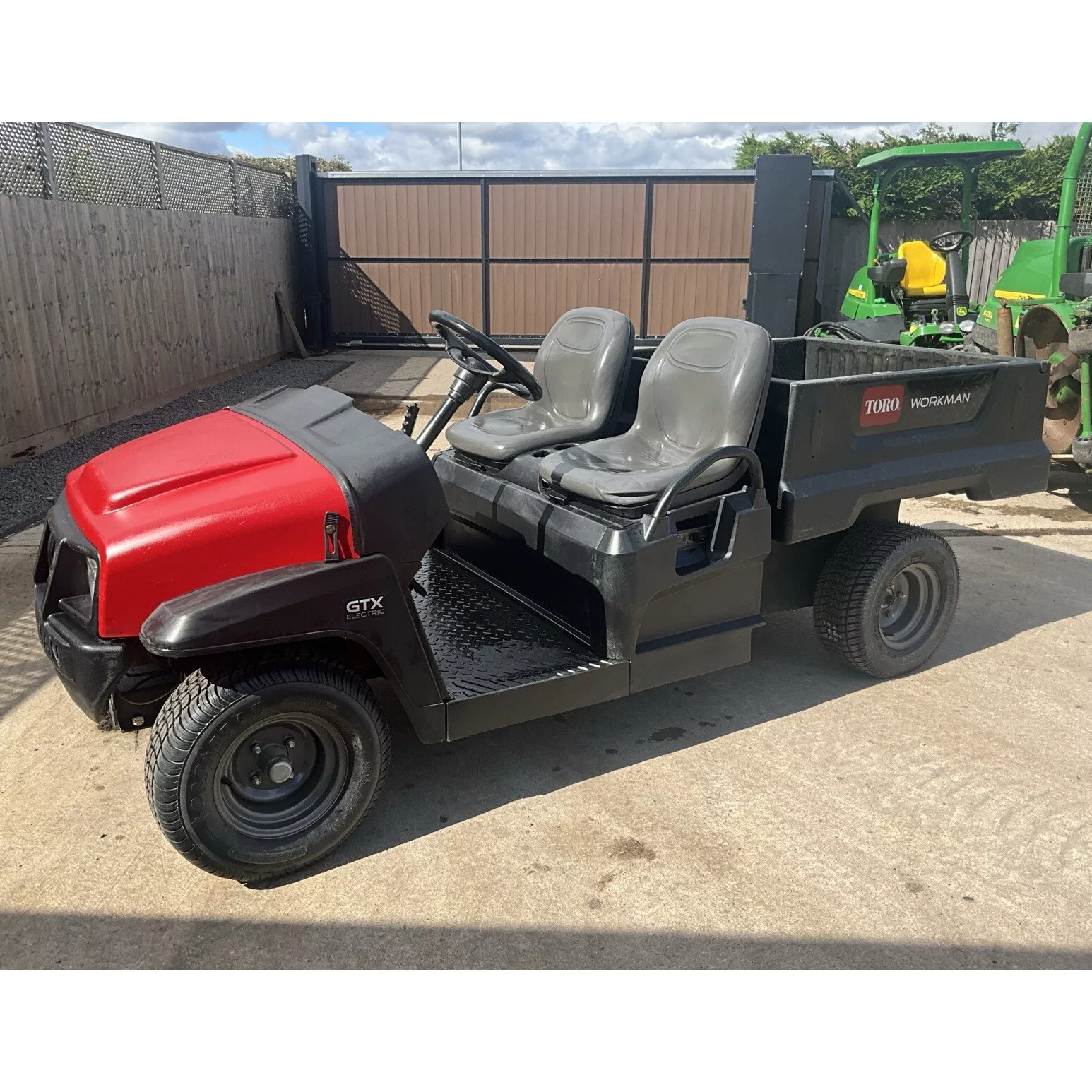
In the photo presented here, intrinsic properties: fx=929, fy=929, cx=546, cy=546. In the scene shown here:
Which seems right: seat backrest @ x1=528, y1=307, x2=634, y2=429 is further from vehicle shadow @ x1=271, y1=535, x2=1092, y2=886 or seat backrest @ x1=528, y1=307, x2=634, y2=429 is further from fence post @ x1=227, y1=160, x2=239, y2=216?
fence post @ x1=227, y1=160, x2=239, y2=216

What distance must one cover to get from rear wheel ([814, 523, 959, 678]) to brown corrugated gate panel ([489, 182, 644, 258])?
11.5 m

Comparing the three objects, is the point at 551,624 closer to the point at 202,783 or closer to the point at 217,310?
the point at 202,783

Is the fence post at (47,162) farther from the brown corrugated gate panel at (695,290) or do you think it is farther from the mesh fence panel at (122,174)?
the brown corrugated gate panel at (695,290)

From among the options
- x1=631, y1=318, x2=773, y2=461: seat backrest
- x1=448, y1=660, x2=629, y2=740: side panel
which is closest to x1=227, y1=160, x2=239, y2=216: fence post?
x1=631, y1=318, x2=773, y2=461: seat backrest

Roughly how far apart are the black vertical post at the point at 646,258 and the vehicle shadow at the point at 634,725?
1041cm

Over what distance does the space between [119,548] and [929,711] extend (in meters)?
3.00

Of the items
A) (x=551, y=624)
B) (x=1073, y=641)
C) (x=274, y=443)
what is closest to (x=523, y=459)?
(x=551, y=624)

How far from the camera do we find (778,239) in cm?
1343

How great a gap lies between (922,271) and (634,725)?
24.4 feet

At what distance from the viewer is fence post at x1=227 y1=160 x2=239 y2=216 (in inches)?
478

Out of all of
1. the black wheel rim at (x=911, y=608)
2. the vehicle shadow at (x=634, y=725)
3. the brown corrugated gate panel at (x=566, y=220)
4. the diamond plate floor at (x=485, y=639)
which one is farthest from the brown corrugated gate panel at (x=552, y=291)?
the diamond plate floor at (x=485, y=639)

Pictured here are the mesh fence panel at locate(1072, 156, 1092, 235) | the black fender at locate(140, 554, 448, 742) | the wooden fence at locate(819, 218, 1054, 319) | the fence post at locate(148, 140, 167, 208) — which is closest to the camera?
the black fender at locate(140, 554, 448, 742)

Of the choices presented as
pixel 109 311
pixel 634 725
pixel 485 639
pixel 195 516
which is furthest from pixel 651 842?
pixel 109 311

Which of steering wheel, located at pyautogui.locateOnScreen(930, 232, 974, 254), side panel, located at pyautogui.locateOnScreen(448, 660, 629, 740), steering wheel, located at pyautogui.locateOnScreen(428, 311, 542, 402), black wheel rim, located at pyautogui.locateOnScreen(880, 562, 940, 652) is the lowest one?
black wheel rim, located at pyautogui.locateOnScreen(880, 562, 940, 652)
